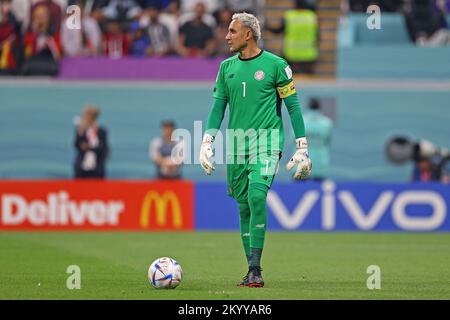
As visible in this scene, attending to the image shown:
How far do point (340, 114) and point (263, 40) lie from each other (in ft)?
8.02

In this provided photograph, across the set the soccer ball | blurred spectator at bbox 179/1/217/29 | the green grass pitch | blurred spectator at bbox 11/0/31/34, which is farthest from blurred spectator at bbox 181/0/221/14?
the soccer ball

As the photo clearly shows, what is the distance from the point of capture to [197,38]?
25.6 m

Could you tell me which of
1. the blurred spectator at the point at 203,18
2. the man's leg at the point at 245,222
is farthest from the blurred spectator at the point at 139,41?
the man's leg at the point at 245,222

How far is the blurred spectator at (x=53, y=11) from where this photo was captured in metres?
25.0

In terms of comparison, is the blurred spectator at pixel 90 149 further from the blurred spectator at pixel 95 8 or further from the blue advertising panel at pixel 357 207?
the blurred spectator at pixel 95 8

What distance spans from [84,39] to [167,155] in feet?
13.4

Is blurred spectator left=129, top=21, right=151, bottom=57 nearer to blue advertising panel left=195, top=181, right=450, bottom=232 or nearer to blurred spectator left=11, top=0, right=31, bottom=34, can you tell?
blurred spectator left=11, top=0, right=31, bottom=34

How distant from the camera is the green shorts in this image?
11.4 m

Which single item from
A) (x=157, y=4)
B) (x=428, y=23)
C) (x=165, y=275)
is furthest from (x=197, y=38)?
(x=165, y=275)

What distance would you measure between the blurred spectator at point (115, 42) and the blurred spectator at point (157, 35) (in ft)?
1.73

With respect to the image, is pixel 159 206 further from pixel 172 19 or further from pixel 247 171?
pixel 247 171

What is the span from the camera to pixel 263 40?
2652cm
